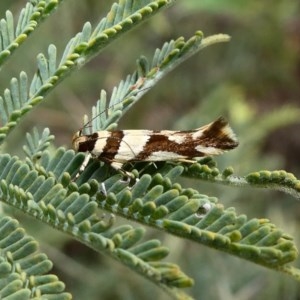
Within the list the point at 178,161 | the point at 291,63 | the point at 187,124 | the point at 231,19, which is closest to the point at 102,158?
the point at 178,161

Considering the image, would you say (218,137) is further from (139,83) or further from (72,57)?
(72,57)

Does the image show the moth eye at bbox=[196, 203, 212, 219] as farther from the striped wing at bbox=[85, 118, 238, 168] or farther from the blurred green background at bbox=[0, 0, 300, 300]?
the blurred green background at bbox=[0, 0, 300, 300]

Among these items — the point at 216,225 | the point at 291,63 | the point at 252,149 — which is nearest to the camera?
the point at 216,225

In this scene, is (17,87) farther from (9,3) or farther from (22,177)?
(9,3)

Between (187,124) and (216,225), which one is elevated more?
(187,124)

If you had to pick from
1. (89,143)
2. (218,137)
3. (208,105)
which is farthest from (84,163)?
(208,105)

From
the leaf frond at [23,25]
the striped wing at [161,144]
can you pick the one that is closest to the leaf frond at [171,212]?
the striped wing at [161,144]

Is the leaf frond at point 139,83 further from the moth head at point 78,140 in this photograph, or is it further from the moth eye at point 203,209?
the moth eye at point 203,209

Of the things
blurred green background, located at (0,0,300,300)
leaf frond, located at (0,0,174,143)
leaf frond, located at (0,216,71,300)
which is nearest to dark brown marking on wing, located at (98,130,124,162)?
leaf frond, located at (0,0,174,143)
